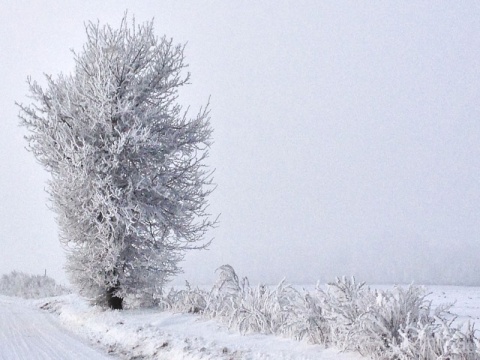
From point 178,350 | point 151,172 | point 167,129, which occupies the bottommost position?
point 178,350

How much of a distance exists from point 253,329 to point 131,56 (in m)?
8.66

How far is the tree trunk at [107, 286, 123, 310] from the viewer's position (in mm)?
13594

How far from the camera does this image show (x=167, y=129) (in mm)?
13742

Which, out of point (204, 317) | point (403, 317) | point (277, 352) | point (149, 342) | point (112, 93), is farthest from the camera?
point (112, 93)

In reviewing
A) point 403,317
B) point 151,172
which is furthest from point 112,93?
point 403,317

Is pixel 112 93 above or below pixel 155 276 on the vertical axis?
above

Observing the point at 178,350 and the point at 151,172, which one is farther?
the point at 151,172

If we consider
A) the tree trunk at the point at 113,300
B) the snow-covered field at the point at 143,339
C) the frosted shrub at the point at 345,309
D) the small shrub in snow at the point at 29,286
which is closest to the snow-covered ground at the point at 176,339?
the snow-covered field at the point at 143,339

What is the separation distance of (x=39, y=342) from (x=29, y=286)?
84.7 feet

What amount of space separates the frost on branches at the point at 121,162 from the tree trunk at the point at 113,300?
31 millimetres

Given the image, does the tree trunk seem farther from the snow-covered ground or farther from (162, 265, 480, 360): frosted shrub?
(162, 265, 480, 360): frosted shrub

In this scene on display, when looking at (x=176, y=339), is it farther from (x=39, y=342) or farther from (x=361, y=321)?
(x=361, y=321)

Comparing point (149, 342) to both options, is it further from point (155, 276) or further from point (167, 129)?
point (167, 129)

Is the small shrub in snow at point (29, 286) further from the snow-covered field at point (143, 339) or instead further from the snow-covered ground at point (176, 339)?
the snow-covered ground at point (176, 339)
